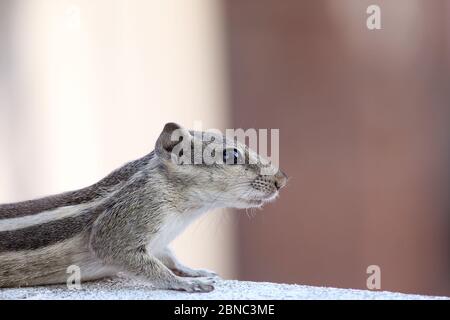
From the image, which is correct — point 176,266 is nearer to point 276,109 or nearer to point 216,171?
point 216,171

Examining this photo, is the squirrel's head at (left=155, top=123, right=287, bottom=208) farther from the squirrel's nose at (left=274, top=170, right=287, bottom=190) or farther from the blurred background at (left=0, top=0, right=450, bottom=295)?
the blurred background at (left=0, top=0, right=450, bottom=295)

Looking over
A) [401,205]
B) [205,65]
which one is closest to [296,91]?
[205,65]

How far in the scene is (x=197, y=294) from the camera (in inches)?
56.6

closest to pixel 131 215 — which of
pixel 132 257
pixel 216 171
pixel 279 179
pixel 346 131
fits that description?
pixel 132 257

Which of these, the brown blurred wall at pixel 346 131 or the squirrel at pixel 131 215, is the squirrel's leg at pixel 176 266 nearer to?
the squirrel at pixel 131 215

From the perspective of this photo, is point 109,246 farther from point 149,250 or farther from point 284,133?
point 284,133

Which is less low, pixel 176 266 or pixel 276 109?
pixel 276 109

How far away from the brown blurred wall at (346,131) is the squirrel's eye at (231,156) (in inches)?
29.2

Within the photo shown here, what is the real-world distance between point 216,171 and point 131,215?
194 mm

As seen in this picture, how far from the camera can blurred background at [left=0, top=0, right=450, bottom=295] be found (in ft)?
7.33

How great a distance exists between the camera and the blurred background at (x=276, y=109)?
2234mm

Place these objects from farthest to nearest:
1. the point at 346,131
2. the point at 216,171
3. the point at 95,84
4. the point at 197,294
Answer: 1. the point at 346,131
2. the point at 95,84
3. the point at 216,171
4. the point at 197,294

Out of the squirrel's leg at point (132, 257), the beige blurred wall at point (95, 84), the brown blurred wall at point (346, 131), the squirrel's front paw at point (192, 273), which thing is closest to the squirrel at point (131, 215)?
the squirrel's leg at point (132, 257)

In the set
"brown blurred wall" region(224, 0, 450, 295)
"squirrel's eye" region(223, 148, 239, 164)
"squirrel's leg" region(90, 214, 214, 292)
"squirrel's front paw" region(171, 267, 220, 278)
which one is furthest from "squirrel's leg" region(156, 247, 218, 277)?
"brown blurred wall" region(224, 0, 450, 295)
